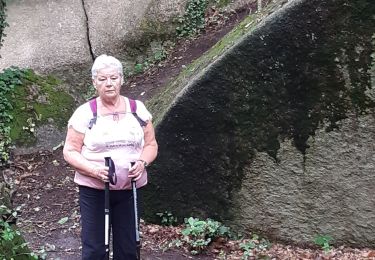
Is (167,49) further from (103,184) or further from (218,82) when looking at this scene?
(103,184)

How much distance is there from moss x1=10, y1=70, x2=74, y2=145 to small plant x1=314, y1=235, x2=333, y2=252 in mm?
4496

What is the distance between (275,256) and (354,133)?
135cm

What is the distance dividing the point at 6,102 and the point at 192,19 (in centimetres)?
410

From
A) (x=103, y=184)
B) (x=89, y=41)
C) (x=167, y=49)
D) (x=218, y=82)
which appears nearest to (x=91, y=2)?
(x=89, y=41)

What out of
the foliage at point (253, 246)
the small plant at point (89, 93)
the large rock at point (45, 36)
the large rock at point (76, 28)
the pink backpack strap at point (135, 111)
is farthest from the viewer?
the large rock at point (76, 28)

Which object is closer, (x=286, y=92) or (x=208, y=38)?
(x=286, y=92)

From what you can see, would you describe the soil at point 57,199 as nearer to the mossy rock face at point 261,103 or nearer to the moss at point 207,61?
the mossy rock face at point 261,103

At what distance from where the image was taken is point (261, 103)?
18.7ft

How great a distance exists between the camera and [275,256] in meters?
5.69

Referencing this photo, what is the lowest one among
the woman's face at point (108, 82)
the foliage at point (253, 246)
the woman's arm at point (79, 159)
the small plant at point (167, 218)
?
the foliage at point (253, 246)

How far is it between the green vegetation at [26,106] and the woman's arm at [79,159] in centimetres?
423

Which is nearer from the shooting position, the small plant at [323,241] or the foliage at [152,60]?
the small plant at [323,241]

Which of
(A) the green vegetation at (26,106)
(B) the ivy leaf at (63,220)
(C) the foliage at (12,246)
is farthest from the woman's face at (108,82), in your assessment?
(A) the green vegetation at (26,106)

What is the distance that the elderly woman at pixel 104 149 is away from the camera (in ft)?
13.2
